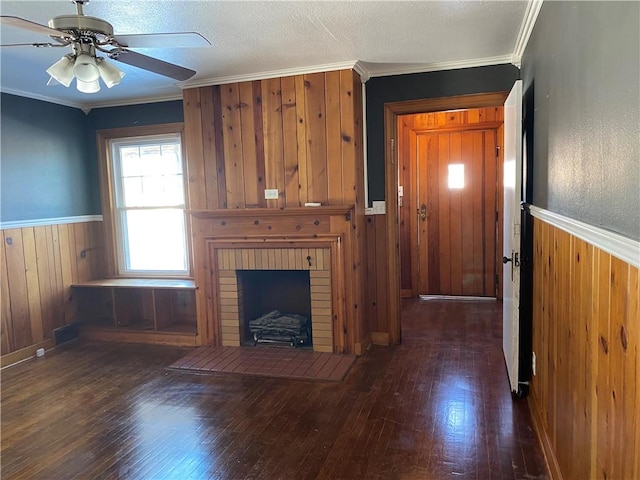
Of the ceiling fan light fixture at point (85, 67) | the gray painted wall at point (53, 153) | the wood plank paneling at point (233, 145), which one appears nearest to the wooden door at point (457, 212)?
the wood plank paneling at point (233, 145)

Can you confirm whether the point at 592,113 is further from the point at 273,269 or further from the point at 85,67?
the point at 273,269

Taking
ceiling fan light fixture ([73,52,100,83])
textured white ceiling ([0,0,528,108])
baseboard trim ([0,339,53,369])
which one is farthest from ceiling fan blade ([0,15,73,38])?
baseboard trim ([0,339,53,369])

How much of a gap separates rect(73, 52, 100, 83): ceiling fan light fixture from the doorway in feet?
12.7

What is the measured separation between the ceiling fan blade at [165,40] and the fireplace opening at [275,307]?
7.39 ft

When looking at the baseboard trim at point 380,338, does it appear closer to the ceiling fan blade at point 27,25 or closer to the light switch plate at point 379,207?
the light switch plate at point 379,207

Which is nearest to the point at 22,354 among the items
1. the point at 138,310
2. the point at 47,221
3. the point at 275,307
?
the point at 138,310

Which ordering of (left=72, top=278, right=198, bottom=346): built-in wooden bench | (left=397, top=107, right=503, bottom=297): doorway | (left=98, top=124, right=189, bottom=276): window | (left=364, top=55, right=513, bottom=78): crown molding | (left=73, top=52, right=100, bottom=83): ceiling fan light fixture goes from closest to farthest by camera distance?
1. (left=73, top=52, right=100, bottom=83): ceiling fan light fixture
2. (left=364, top=55, right=513, bottom=78): crown molding
3. (left=72, top=278, right=198, bottom=346): built-in wooden bench
4. (left=98, top=124, right=189, bottom=276): window
5. (left=397, top=107, right=503, bottom=297): doorway

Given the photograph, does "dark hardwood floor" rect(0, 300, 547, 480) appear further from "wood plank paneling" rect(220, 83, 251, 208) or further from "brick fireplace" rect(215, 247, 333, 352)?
"wood plank paneling" rect(220, 83, 251, 208)

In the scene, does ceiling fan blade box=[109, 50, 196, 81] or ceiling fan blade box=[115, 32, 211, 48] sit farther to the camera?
ceiling fan blade box=[109, 50, 196, 81]

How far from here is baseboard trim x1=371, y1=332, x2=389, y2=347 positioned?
4191mm

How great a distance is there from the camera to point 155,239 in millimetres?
5043

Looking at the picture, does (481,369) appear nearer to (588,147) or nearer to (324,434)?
(324,434)

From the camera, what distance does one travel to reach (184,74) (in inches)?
111

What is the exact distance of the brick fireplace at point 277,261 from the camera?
3926 mm
